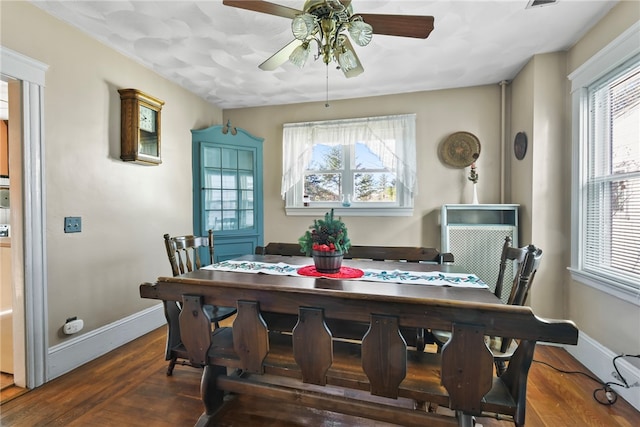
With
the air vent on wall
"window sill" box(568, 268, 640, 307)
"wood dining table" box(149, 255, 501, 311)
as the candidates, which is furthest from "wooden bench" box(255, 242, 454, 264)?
the air vent on wall

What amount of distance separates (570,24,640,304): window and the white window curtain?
4.91 ft

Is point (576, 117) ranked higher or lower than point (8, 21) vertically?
lower

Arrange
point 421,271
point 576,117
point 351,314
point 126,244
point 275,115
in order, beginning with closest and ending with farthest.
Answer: point 351,314 < point 421,271 < point 576,117 < point 126,244 < point 275,115

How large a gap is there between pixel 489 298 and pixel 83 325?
2900 millimetres

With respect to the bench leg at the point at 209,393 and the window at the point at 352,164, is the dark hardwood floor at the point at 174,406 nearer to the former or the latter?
the bench leg at the point at 209,393

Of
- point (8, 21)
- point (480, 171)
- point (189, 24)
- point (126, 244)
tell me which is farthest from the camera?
point (480, 171)

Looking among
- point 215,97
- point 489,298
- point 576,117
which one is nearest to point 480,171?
point 576,117

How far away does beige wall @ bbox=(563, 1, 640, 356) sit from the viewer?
6.29ft

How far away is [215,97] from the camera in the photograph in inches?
147

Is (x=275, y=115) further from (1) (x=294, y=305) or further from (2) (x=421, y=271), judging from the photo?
(1) (x=294, y=305)

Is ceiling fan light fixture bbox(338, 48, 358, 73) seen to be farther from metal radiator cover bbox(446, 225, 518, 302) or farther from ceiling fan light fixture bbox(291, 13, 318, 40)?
metal radiator cover bbox(446, 225, 518, 302)

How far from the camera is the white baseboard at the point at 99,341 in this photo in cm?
216

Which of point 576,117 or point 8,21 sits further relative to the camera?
point 576,117

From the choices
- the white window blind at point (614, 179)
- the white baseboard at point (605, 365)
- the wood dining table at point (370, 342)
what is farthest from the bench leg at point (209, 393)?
the white window blind at point (614, 179)
